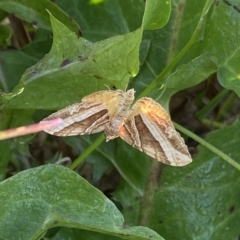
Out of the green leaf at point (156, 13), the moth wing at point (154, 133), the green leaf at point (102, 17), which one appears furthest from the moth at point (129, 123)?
the green leaf at point (102, 17)

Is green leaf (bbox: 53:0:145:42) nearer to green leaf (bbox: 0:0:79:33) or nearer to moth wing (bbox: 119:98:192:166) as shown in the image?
green leaf (bbox: 0:0:79:33)

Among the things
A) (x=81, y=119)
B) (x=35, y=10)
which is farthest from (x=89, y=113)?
(x=35, y=10)

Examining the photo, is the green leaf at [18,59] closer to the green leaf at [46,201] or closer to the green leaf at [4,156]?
the green leaf at [4,156]

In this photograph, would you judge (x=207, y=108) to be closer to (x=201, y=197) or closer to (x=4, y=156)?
(x=201, y=197)

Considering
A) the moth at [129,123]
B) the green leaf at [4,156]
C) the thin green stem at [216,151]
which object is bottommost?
the green leaf at [4,156]

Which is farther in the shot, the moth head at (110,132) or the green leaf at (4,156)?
the green leaf at (4,156)

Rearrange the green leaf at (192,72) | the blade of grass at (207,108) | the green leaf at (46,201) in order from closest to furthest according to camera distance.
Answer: the green leaf at (46,201), the green leaf at (192,72), the blade of grass at (207,108)

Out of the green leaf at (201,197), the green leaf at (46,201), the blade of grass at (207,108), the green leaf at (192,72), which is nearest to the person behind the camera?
the green leaf at (46,201)
